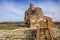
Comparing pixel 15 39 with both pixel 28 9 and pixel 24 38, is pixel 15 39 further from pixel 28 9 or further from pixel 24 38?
pixel 28 9

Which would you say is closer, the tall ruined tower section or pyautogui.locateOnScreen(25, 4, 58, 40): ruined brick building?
pyautogui.locateOnScreen(25, 4, 58, 40): ruined brick building

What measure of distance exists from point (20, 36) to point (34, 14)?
16.5 meters

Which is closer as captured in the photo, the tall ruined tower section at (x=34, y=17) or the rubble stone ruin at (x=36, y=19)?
the rubble stone ruin at (x=36, y=19)

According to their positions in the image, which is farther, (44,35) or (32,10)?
(32,10)

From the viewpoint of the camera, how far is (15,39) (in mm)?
22266

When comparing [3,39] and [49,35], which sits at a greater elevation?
[49,35]

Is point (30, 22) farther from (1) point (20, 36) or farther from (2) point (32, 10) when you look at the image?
Result: (1) point (20, 36)

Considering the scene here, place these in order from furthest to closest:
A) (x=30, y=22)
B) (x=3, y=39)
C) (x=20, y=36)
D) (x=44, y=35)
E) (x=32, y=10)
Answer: (x=32, y=10), (x=30, y=22), (x=20, y=36), (x=3, y=39), (x=44, y=35)

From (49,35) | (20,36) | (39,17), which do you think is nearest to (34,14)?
(39,17)

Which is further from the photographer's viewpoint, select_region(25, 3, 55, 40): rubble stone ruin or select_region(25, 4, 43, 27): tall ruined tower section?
select_region(25, 4, 43, 27): tall ruined tower section

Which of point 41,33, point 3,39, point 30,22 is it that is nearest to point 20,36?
point 3,39

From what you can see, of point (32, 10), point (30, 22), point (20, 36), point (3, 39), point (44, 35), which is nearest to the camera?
point (44, 35)

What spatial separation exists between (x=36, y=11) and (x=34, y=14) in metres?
1.45

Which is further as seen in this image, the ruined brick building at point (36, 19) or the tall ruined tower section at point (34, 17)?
the tall ruined tower section at point (34, 17)
